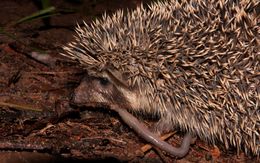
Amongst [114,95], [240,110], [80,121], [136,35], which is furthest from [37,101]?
[240,110]

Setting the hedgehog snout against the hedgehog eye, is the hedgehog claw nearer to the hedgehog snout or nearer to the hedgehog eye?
the hedgehog snout

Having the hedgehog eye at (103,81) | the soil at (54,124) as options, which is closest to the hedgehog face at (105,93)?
the hedgehog eye at (103,81)

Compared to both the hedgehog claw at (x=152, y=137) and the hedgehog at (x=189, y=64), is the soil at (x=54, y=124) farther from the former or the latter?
the hedgehog at (x=189, y=64)

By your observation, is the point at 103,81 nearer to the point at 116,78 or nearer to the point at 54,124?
the point at 116,78

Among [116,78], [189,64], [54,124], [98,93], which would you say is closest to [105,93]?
[98,93]

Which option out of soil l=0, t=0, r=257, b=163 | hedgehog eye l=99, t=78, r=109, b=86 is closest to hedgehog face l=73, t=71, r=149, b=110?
hedgehog eye l=99, t=78, r=109, b=86

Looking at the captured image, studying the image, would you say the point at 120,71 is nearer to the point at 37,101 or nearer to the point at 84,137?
the point at 84,137
